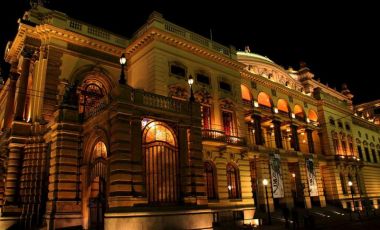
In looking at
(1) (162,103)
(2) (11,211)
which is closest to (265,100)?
(1) (162,103)

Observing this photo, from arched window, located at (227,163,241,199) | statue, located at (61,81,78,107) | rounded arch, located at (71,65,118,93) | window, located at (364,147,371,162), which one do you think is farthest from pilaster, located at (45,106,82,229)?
window, located at (364,147,371,162)

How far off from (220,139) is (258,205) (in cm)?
942

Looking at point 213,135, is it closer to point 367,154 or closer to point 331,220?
point 331,220

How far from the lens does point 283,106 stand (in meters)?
40.9

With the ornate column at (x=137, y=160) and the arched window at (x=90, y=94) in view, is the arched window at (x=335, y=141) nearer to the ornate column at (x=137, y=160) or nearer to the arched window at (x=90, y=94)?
the arched window at (x=90, y=94)

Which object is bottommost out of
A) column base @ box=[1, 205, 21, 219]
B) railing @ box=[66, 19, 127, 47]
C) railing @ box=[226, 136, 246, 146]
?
column base @ box=[1, 205, 21, 219]

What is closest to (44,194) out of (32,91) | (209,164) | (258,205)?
(32,91)

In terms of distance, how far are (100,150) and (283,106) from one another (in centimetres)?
2865

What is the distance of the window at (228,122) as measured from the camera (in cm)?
2997

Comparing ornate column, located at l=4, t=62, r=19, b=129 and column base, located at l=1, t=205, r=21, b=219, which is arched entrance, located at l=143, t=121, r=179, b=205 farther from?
ornate column, located at l=4, t=62, r=19, b=129

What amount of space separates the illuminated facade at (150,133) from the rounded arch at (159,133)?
64 mm

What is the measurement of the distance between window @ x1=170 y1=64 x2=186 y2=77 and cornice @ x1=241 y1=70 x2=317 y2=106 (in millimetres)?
9249

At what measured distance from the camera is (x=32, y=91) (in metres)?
24.5

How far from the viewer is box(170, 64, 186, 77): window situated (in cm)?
2717
